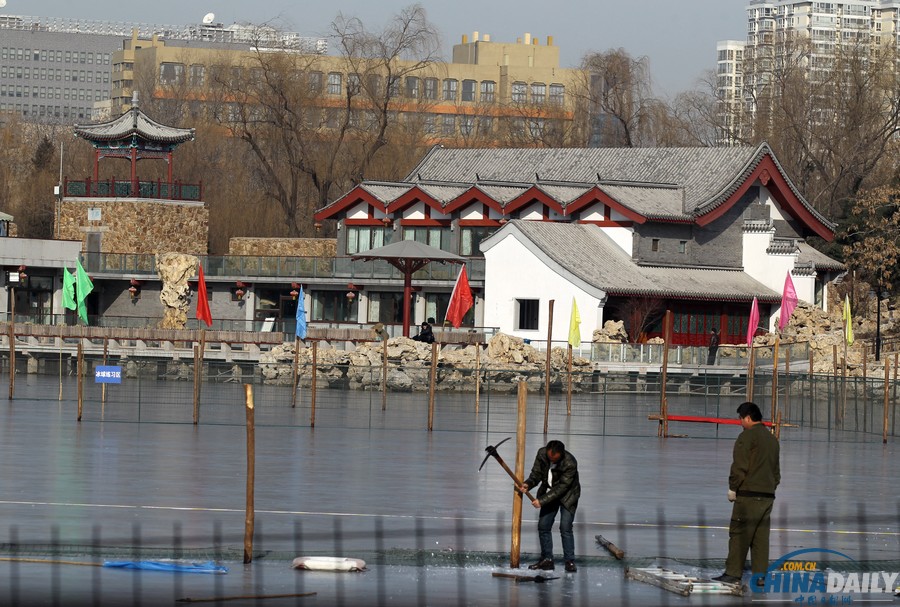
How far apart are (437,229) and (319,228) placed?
54.6 ft

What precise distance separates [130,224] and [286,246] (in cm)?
767

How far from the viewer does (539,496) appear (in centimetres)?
1862

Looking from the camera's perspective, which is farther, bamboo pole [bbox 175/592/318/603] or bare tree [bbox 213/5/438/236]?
bare tree [bbox 213/5/438/236]

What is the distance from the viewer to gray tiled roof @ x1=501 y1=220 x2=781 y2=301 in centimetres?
6762

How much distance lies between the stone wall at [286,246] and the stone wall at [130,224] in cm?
268

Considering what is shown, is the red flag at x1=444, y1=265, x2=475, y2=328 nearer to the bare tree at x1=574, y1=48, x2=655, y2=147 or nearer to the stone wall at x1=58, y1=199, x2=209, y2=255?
the stone wall at x1=58, y1=199, x2=209, y2=255

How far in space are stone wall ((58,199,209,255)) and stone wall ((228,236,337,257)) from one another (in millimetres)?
2676

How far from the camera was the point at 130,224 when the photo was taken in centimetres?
8144

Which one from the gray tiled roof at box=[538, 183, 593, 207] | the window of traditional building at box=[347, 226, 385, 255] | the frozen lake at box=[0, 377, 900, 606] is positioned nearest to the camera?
the frozen lake at box=[0, 377, 900, 606]

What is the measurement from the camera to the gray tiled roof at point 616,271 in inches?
2662

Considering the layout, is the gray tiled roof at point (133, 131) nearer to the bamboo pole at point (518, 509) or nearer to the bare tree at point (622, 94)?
the bare tree at point (622, 94)

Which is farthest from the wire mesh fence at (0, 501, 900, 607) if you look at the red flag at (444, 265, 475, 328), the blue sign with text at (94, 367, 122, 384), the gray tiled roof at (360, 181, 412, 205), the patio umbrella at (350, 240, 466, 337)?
the gray tiled roof at (360, 181, 412, 205)

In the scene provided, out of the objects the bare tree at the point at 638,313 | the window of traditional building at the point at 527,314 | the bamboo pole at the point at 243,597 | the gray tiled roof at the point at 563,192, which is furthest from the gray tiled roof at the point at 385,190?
the bamboo pole at the point at 243,597

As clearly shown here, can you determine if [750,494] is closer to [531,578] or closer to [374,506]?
[531,578]
